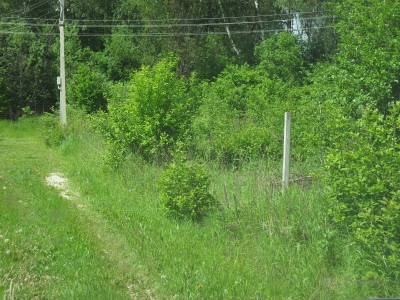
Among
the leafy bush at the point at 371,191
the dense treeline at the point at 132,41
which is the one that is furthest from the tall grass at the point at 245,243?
the dense treeline at the point at 132,41

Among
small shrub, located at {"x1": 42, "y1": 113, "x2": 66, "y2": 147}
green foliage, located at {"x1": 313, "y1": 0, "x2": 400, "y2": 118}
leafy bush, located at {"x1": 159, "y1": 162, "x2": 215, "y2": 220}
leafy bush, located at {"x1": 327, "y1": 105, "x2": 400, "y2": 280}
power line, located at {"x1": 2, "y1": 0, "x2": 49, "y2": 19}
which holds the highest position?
power line, located at {"x1": 2, "y1": 0, "x2": 49, "y2": 19}

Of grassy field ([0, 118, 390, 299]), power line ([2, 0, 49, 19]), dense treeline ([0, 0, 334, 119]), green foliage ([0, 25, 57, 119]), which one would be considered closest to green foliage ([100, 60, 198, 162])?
grassy field ([0, 118, 390, 299])

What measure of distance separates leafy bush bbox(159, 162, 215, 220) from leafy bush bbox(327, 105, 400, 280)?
2.57m

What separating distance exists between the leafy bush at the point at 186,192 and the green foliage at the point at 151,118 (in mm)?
3450

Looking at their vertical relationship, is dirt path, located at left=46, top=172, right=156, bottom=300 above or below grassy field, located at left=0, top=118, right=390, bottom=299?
below

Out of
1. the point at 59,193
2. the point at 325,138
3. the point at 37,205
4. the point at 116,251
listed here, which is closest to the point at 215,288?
the point at 116,251

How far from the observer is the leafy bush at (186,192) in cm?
766

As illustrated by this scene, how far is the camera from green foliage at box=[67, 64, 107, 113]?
92.3 feet

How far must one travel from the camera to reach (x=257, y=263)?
5.91m

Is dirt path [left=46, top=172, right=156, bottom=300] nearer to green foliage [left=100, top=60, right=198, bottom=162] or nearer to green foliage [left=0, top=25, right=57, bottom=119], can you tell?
green foliage [left=100, top=60, right=198, bottom=162]

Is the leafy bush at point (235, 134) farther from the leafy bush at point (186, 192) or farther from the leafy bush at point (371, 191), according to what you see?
the leafy bush at point (371, 191)

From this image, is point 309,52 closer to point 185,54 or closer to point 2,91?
point 185,54

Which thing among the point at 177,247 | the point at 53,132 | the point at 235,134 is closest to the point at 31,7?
the point at 53,132

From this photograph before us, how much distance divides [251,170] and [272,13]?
2975 centimetres
